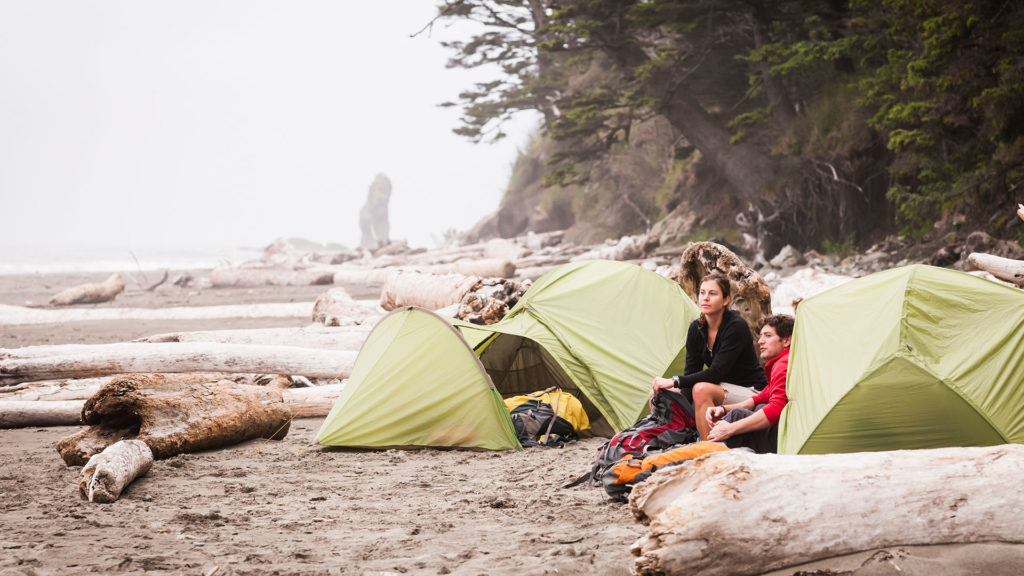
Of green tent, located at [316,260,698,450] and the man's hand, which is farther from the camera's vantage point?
green tent, located at [316,260,698,450]

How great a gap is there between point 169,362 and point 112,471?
158 inches

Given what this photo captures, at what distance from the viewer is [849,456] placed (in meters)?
3.09

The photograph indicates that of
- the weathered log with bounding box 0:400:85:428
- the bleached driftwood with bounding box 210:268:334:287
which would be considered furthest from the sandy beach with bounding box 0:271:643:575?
the bleached driftwood with bounding box 210:268:334:287

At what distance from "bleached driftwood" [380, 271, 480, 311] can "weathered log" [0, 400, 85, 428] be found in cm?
405

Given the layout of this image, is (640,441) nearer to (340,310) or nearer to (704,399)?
(704,399)

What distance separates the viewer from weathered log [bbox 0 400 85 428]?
6613mm

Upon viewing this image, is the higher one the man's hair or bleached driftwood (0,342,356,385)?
the man's hair

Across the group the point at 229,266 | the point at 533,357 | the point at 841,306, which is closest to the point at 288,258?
the point at 229,266

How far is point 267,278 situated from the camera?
77.6ft

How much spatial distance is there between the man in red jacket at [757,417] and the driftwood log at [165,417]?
3.46 metres

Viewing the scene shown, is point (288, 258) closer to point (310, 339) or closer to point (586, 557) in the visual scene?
point (310, 339)

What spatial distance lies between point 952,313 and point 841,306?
0.59 metres

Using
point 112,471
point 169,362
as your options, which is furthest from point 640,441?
point 169,362

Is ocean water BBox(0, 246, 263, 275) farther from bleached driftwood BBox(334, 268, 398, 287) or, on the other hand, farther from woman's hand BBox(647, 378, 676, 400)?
woman's hand BBox(647, 378, 676, 400)
